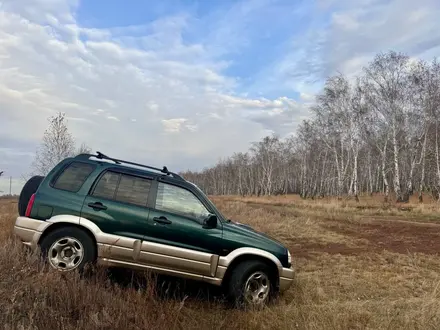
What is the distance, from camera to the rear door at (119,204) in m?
5.73

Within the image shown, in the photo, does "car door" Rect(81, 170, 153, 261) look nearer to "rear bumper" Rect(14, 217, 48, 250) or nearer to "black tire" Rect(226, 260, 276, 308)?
"rear bumper" Rect(14, 217, 48, 250)

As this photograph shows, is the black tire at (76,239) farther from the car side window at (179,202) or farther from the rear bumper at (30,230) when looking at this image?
the car side window at (179,202)

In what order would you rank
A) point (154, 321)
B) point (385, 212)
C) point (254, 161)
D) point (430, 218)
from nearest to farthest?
point (154, 321) → point (430, 218) → point (385, 212) → point (254, 161)

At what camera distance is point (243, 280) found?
5.73 metres

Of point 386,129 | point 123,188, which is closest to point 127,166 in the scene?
point 123,188

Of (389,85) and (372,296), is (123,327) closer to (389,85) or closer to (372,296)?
(372,296)

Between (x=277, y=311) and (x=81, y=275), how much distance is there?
102 inches

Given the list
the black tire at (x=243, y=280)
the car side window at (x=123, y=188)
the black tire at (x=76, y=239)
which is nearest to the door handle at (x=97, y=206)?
the car side window at (x=123, y=188)

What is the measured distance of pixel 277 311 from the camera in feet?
17.6

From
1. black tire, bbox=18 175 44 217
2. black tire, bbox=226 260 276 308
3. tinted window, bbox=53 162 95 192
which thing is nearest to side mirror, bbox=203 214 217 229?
black tire, bbox=226 260 276 308

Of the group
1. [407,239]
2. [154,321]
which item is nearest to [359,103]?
[407,239]

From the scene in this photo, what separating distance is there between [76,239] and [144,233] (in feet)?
3.03

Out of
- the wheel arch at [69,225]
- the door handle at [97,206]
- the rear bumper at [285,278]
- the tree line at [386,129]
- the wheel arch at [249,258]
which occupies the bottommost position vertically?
the rear bumper at [285,278]

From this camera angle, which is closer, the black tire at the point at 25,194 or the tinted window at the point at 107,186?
the tinted window at the point at 107,186
